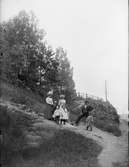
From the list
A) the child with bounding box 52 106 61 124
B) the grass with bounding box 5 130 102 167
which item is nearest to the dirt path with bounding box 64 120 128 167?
the grass with bounding box 5 130 102 167

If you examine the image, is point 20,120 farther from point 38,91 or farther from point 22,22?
point 22,22

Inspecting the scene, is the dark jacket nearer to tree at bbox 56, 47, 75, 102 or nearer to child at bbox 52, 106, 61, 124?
child at bbox 52, 106, 61, 124

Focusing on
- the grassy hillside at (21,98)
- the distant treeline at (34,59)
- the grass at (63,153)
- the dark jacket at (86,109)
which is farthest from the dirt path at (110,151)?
the distant treeline at (34,59)

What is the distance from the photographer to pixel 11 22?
33719mm

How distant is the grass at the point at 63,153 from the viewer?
17.6m

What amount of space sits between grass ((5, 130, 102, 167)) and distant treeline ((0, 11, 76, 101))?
37.5 ft

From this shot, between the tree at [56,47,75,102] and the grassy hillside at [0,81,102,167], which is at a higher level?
the tree at [56,47,75,102]

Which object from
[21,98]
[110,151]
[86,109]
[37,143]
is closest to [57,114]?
[86,109]

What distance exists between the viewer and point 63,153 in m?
18.8

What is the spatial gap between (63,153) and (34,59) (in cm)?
1563

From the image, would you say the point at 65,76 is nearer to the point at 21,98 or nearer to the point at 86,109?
the point at 21,98

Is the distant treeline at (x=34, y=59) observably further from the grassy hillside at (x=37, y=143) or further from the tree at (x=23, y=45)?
the grassy hillside at (x=37, y=143)

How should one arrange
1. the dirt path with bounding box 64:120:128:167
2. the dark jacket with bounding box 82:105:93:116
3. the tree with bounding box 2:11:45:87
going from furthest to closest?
the tree with bounding box 2:11:45:87, the dark jacket with bounding box 82:105:93:116, the dirt path with bounding box 64:120:128:167

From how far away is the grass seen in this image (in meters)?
17.6
